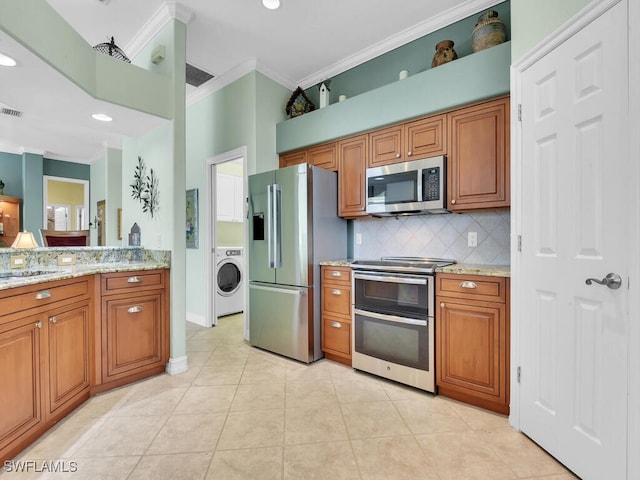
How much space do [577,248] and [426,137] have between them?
4.74 feet

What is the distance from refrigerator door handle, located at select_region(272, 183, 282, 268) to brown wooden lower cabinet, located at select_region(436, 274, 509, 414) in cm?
149

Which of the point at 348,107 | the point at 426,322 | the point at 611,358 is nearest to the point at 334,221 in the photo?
the point at 348,107

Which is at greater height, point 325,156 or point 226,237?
point 325,156

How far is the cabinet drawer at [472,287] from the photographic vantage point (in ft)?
6.37

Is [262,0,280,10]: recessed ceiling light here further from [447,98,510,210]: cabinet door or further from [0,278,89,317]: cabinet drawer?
[0,278,89,317]: cabinet drawer

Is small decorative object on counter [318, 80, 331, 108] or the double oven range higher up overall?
small decorative object on counter [318, 80, 331, 108]

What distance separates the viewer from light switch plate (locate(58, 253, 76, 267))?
8.16ft

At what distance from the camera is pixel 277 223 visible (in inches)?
116

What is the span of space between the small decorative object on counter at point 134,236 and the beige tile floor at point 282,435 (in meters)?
1.33

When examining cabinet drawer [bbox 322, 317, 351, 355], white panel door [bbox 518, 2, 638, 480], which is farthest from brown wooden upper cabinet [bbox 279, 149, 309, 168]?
white panel door [bbox 518, 2, 638, 480]

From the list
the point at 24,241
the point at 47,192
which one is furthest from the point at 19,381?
the point at 47,192

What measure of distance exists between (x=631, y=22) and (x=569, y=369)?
1545mm

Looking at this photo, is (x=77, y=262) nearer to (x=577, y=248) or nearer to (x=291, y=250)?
(x=291, y=250)

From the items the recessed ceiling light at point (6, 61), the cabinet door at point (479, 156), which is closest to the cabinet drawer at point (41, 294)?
the recessed ceiling light at point (6, 61)
